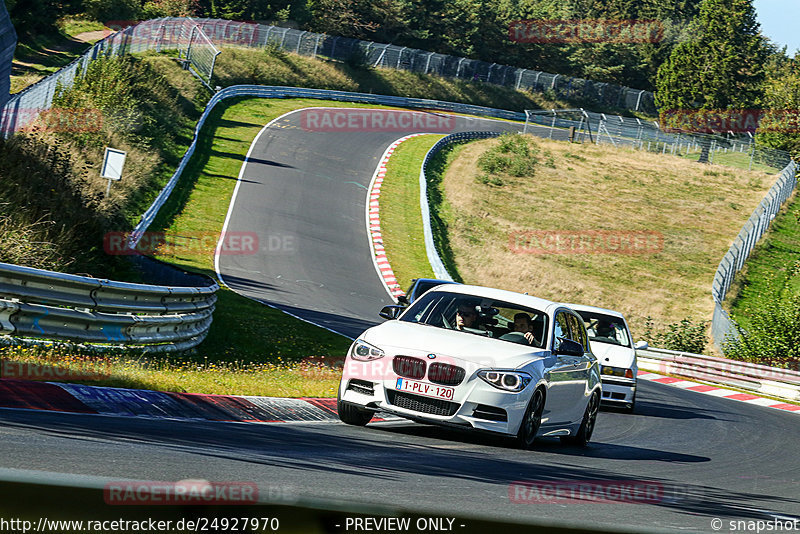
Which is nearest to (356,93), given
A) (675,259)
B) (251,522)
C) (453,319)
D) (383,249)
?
(675,259)

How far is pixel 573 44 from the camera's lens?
102m

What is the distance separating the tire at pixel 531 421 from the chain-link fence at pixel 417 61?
56808 mm

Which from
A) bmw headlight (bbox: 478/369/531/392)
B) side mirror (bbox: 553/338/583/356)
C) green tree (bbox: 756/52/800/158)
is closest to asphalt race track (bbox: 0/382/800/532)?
bmw headlight (bbox: 478/369/531/392)

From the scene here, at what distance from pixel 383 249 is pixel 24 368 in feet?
81.1

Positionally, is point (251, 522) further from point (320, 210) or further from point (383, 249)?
point (320, 210)

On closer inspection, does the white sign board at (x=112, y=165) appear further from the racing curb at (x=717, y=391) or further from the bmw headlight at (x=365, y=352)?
the racing curb at (x=717, y=391)

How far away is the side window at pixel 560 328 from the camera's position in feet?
35.9

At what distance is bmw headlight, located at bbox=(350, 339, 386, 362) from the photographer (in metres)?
9.82

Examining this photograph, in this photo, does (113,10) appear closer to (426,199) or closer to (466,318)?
(426,199)

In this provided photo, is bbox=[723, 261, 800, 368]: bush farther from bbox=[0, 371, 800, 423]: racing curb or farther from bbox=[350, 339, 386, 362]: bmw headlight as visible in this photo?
bbox=[350, 339, 386, 362]: bmw headlight

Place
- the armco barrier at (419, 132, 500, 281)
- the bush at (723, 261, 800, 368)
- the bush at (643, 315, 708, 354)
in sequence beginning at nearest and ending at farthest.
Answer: the bush at (723, 261, 800, 368) < the bush at (643, 315, 708, 354) < the armco barrier at (419, 132, 500, 281)

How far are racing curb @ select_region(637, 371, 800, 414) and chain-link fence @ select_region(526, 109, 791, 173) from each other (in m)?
35.2

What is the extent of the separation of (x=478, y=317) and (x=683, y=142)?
58448 millimetres

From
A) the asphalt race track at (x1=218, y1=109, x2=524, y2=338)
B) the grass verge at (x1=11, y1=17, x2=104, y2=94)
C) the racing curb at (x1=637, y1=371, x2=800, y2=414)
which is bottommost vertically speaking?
the racing curb at (x1=637, y1=371, x2=800, y2=414)
